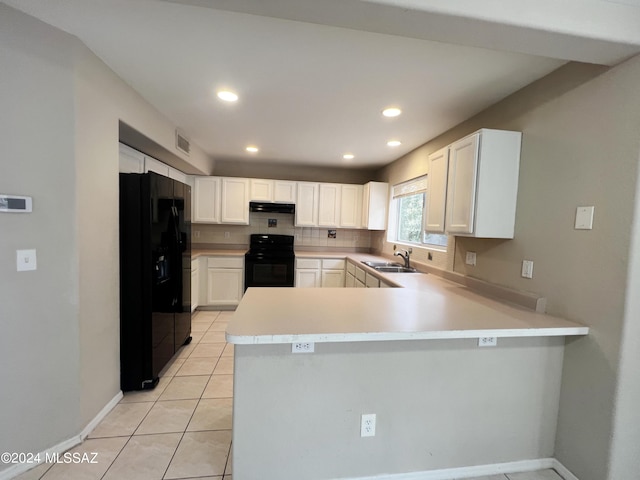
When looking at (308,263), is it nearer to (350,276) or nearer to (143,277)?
(350,276)

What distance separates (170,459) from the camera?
5.13 feet

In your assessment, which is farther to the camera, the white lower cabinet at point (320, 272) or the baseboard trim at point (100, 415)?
the white lower cabinet at point (320, 272)

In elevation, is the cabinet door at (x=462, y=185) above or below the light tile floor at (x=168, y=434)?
above

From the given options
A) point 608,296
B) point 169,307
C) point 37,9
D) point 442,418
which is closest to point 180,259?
point 169,307

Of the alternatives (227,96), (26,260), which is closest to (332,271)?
(227,96)

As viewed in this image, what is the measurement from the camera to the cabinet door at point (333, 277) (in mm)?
4293

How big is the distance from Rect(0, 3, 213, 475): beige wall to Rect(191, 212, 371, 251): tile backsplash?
279 cm

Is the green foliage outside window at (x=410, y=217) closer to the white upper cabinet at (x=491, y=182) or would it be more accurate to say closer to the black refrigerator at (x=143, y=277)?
the white upper cabinet at (x=491, y=182)

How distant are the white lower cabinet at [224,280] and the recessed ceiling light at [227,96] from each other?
239 cm

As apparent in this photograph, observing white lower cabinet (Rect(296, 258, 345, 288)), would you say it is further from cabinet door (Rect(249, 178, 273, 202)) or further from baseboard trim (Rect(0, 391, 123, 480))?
baseboard trim (Rect(0, 391, 123, 480))

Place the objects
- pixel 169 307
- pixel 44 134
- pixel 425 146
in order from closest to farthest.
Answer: pixel 44 134, pixel 169 307, pixel 425 146

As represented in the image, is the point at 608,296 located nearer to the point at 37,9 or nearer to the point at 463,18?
the point at 463,18

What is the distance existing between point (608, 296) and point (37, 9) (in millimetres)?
3142

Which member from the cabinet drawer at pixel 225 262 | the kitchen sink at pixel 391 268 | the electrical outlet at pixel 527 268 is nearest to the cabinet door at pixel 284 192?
the cabinet drawer at pixel 225 262
